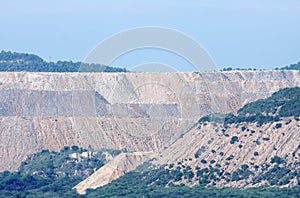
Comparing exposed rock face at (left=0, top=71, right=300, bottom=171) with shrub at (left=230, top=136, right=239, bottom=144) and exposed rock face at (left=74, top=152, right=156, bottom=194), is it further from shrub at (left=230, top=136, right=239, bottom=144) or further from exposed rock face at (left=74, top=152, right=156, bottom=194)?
shrub at (left=230, top=136, right=239, bottom=144)

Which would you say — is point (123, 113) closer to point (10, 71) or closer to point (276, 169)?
point (10, 71)

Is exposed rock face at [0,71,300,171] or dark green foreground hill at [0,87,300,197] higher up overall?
exposed rock face at [0,71,300,171]

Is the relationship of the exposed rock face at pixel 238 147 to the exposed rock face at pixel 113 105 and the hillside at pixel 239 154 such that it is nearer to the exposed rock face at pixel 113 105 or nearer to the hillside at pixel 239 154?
the hillside at pixel 239 154

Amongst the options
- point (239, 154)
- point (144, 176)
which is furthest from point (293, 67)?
point (239, 154)

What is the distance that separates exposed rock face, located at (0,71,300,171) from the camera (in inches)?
5896

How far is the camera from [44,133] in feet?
505

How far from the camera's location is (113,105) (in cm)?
16238

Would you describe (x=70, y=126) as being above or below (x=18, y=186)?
above

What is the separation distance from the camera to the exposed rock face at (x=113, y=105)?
14975cm

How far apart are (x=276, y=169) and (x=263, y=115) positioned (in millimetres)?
11235

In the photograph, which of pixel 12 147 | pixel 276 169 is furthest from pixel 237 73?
pixel 276 169

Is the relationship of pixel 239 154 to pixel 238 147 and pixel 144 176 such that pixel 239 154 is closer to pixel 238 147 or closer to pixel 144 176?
pixel 238 147

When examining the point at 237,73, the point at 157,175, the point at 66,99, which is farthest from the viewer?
the point at 237,73

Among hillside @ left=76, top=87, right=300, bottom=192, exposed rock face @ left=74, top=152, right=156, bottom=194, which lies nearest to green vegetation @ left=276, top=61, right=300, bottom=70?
exposed rock face @ left=74, top=152, right=156, bottom=194
